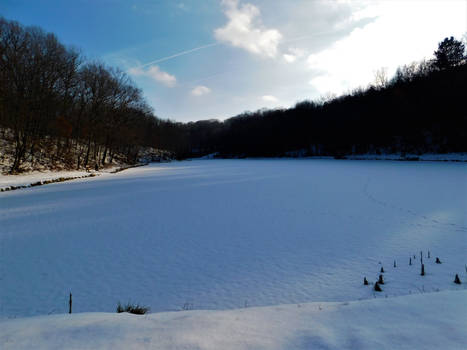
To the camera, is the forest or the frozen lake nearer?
the frozen lake

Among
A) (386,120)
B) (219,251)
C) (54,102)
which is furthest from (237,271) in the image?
(386,120)

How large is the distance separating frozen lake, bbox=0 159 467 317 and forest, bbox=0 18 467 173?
21559 millimetres

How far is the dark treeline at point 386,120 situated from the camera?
4662 cm

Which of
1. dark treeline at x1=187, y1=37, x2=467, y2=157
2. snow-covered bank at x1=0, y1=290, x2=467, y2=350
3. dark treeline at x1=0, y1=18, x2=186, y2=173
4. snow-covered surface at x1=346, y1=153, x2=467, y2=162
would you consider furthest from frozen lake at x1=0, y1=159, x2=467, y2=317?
dark treeline at x1=187, y1=37, x2=467, y2=157

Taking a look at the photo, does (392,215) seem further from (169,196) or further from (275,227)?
(169,196)

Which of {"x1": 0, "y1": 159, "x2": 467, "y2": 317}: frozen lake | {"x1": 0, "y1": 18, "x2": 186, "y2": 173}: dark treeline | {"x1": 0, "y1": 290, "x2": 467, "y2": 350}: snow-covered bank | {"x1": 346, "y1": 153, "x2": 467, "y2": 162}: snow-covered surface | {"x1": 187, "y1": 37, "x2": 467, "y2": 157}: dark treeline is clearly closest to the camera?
{"x1": 0, "y1": 290, "x2": 467, "y2": 350}: snow-covered bank

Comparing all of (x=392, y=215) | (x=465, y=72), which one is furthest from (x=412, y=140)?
(x=392, y=215)

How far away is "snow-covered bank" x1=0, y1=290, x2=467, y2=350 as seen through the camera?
210 cm

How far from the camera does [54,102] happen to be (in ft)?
103

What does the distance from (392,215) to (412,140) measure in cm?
5511

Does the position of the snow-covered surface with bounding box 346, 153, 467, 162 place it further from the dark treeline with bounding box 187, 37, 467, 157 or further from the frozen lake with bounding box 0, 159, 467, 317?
the frozen lake with bounding box 0, 159, 467, 317

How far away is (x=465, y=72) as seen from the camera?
43.9 m

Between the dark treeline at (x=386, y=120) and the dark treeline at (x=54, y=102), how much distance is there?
5368 centimetres

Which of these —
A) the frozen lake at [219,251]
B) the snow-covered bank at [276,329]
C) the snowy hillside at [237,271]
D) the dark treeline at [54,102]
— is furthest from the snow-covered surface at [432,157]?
the dark treeline at [54,102]
